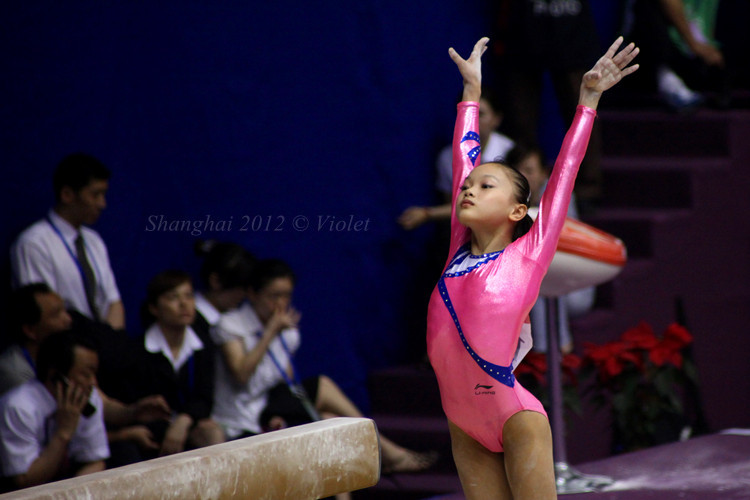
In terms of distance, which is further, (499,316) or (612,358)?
(612,358)

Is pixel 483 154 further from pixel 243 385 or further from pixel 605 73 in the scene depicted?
pixel 605 73

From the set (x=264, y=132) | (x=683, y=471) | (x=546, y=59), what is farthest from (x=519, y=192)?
(x=546, y=59)

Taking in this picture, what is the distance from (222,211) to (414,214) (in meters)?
1.00

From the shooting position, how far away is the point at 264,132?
539cm

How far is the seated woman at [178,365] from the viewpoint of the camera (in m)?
4.42

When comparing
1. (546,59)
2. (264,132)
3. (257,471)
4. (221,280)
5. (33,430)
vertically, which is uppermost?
(546,59)

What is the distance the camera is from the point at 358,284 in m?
5.84

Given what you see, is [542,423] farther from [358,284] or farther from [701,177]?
[701,177]

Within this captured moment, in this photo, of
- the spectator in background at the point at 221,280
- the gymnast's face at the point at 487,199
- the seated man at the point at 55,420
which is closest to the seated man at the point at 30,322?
the seated man at the point at 55,420

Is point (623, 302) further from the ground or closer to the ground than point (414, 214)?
closer to the ground

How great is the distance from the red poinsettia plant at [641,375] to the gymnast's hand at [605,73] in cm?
213

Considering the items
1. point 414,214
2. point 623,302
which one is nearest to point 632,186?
point 623,302

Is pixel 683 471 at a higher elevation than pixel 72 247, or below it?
below

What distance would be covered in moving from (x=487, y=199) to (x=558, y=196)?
0.19m
